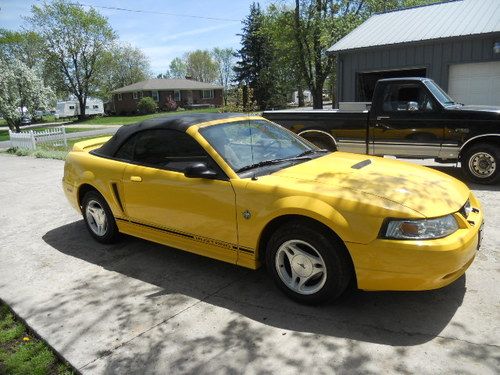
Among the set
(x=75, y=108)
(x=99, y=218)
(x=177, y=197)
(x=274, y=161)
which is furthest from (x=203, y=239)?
(x=75, y=108)

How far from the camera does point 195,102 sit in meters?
60.3

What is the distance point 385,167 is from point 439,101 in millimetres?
4257

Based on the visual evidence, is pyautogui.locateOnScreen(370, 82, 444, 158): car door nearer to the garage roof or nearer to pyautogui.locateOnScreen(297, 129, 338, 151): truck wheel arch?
pyautogui.locateOnScreen(297, 129, 338, 151): truck wheel arch

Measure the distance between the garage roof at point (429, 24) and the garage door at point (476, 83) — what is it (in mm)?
1064

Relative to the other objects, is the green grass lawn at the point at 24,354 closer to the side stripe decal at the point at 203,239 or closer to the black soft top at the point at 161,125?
the side stripe decal at the point at 203,239

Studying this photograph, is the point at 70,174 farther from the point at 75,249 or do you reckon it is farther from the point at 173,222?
the point at 173,222

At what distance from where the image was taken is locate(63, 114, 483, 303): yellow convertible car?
303 cm

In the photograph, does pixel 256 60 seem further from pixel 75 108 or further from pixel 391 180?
pixel 391 180

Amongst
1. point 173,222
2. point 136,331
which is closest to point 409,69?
point 173,222

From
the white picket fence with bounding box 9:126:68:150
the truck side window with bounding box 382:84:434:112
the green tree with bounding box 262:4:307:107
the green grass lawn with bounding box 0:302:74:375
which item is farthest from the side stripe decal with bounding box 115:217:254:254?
the green tree with bounding box 262:4:307:107

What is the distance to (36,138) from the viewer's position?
17188 mm

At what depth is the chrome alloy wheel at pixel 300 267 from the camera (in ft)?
11.0

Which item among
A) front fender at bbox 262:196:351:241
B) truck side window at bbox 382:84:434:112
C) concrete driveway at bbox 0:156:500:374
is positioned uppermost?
truck side window at bbox 382:84:434:112

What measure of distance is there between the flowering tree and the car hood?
31.5 m
